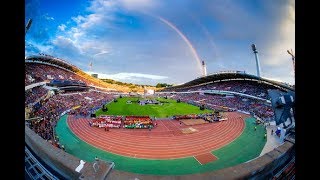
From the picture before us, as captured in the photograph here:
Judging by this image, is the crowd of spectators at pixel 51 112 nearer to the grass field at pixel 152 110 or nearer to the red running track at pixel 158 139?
the red running track at pixel 158 139

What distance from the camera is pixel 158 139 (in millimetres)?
13734

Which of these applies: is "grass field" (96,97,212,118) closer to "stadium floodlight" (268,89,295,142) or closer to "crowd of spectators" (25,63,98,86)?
"crowd of spectators" (25,63,98,86)

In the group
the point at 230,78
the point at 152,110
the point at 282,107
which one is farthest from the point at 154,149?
the point at 230,78

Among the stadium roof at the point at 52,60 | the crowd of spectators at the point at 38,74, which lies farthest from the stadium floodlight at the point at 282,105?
the stadium roof at the point at 52,60

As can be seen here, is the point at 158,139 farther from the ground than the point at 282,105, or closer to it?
closer to it

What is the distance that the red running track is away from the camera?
1139 cm

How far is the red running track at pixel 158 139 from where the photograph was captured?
37.4 ft

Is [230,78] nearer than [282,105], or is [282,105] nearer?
[282,105]

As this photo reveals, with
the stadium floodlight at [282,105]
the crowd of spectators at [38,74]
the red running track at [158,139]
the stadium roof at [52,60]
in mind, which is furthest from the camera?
the stadium roof at [52,60]

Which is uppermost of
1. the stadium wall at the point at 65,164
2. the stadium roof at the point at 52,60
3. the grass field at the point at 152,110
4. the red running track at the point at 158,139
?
the stadium roof at the point at 52,60

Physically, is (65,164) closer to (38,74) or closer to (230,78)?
(38,74)

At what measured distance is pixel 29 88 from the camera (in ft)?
73.8
